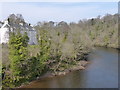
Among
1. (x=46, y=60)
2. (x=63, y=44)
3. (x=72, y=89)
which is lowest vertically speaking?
(x=72, y=89)

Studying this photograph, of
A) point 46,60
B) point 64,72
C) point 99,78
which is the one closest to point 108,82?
point 99,78

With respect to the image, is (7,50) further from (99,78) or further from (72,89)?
(99,78)

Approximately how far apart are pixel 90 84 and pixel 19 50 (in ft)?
22.4

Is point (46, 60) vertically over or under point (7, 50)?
under

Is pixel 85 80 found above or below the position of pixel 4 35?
below

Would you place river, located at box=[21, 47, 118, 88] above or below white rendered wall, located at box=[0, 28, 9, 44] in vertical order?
below

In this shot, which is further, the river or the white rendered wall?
the white rendered wall

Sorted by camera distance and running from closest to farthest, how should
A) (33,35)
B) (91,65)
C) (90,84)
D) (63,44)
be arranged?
1. (90,84)
2. (63,44)
3. (91,65)
4. (33,35)

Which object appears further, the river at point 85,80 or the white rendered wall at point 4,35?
the white rendered wall at point 4,35

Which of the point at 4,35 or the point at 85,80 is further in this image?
the point at 4,35

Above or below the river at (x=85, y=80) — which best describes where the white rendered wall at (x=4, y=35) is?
above

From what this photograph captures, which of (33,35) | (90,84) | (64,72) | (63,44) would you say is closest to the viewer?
(90,84)

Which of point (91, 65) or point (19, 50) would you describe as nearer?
point (19, 50)

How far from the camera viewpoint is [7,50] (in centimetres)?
1716
